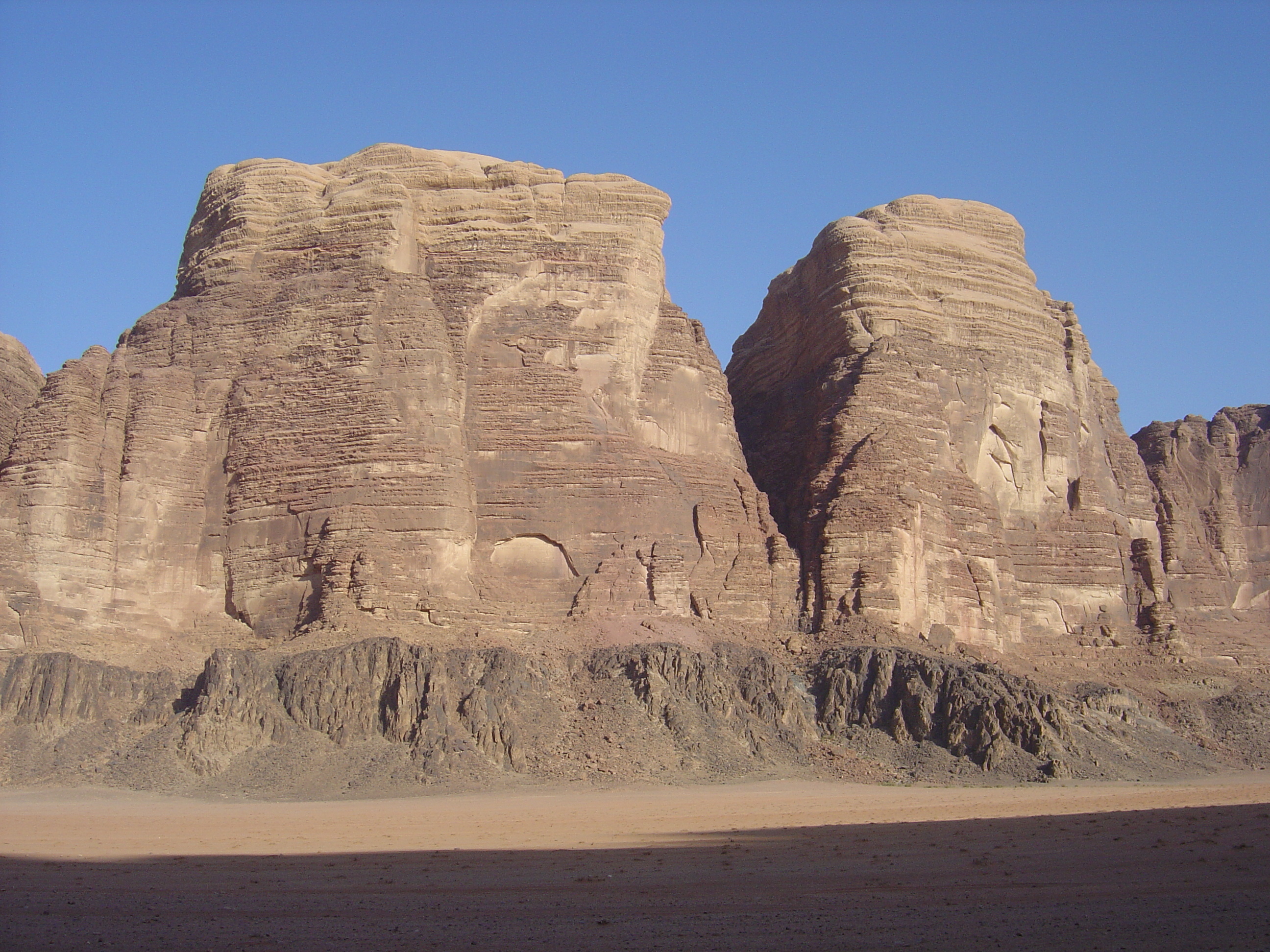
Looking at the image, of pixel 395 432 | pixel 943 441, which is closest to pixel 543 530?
pixel 395 432

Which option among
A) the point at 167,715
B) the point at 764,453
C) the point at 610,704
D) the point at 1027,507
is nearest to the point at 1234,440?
the point at 1027,507

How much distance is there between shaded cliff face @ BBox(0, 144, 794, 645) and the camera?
135ft

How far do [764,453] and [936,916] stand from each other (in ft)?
127

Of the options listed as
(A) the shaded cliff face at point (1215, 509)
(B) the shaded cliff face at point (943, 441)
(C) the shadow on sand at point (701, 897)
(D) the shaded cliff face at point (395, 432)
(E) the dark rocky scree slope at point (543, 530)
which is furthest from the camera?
(A) the shaded cliff face at point (1215, 509)

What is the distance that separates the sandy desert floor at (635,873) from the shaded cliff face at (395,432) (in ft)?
32.4

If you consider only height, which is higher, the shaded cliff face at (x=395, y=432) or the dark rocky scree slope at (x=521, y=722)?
the shaded cliff face at (x=395, y=432)

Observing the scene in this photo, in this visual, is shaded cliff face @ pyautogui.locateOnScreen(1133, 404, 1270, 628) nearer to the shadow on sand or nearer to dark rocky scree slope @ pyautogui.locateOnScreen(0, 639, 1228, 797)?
dark rocky scree slope @ pyautogui.locateOnScreen(0, 639, 1228, 797)

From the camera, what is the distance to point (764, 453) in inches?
2168

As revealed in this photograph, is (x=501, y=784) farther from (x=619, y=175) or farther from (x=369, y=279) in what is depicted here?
(x=619, y=175)

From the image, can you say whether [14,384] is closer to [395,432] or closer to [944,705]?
[395,432]

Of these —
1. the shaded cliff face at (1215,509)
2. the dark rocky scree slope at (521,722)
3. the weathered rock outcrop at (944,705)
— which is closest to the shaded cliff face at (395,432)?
the dark rocky scree slope at (521,722)

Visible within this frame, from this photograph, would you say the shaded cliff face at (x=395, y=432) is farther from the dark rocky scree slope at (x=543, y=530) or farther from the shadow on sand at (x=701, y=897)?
the shadow on sand at (x=701, y=897)

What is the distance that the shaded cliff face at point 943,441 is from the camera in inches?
1815

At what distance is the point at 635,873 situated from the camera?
21.1 m
